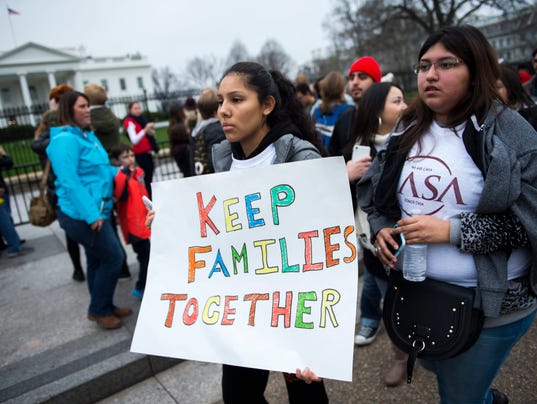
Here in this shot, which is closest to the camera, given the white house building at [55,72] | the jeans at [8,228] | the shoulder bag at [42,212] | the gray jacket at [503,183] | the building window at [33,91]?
the gray jacket at [503,183]

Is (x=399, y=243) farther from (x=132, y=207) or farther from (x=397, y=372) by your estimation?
(x=132, y=207)

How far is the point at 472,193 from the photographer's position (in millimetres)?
1508

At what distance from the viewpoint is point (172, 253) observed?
1836 mm

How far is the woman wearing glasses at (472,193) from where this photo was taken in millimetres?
1439

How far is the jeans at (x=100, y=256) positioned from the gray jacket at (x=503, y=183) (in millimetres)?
2821

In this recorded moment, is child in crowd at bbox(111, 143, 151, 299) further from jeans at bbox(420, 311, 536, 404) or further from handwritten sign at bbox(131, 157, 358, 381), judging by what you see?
jeans at bbox(420, 311, 536, 404)

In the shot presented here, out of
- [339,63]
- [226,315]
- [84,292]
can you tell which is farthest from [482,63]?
[339,63]

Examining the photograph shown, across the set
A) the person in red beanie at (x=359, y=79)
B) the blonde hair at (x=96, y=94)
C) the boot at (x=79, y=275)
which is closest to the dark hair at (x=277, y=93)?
the person in red beanie at (x=359, y=79)

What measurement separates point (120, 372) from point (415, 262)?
2.29m

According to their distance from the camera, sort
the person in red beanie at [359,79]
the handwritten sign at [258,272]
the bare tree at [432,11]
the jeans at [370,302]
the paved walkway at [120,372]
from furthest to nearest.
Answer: the bare tree at [432,11]
the person in red beanie at [359,79]
the jeans at [370,302]
the paved walkway at [120,372]
the handwritten sign at [258,272]

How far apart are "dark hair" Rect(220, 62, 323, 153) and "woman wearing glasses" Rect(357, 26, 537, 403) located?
1.72ft

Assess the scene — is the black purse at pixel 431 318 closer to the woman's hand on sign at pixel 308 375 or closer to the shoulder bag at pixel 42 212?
the woman's hand on sign at pixel 308 375

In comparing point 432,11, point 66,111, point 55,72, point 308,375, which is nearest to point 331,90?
point 66,111

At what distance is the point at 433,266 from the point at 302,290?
560mm
